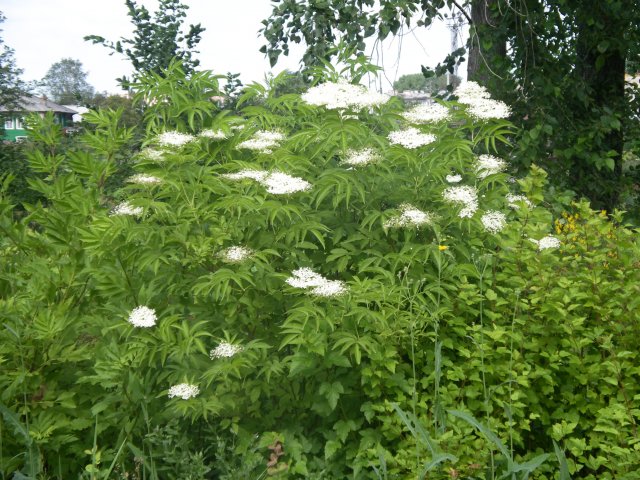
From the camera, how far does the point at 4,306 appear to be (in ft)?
10.9

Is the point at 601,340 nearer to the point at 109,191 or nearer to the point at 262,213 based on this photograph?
the point at 262,213

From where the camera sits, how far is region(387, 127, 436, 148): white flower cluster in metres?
3.29

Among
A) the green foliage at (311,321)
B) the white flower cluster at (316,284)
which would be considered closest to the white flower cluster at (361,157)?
the green foliage at (311,321)

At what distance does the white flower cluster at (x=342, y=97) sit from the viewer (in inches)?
132

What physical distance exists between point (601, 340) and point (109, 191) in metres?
5.66

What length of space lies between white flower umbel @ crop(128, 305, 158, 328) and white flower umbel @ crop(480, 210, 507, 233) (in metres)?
1.63

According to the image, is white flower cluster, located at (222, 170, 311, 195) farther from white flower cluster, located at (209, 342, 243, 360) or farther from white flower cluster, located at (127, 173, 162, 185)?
white flower cluster, located at (209, 342, 243, 360)

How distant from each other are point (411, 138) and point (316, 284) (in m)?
0.92

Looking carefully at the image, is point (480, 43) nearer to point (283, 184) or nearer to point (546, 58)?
point (546, 58)

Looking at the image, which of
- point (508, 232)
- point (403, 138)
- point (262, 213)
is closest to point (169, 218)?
point (262, 213)

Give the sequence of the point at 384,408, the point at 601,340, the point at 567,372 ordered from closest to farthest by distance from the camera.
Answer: the point at 384,408, the point at 601,340, the point at 567,372

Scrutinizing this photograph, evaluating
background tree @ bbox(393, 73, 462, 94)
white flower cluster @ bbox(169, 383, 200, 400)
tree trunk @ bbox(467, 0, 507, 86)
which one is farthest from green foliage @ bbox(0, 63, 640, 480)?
tree trunk @ bbox(467, 0, 507, 86)

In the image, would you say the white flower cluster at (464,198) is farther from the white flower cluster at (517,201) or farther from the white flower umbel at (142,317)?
the white flower umbel at (142,317)

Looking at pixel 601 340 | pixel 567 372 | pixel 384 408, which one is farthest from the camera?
pixel 567 372
